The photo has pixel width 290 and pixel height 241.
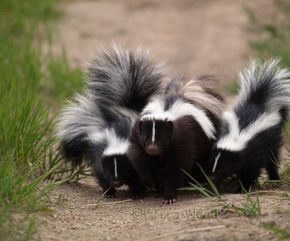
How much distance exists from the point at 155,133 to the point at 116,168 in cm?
71

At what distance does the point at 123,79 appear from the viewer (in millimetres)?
6633

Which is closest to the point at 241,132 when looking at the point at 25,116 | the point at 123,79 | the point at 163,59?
the point at 123,79

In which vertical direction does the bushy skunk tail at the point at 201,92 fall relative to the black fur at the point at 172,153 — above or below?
above

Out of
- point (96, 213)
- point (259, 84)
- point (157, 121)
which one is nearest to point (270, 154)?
point (259, 84)

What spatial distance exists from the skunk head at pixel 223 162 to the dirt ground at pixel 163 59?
263 millimetres

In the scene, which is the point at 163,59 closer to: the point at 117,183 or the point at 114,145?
the point at 114,145

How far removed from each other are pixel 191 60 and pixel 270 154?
4.85 meters

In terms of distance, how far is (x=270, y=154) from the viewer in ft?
20.4

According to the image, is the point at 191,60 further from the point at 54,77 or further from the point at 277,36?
the point at 54,77

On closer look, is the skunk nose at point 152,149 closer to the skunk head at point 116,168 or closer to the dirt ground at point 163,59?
the dirt ground at point 163,59

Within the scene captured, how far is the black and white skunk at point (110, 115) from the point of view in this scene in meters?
6.33

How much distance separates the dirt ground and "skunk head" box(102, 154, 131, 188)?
6.2 inches

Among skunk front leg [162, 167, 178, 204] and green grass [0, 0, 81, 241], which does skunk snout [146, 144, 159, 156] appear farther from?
green grass [0, 0, 81, 241]

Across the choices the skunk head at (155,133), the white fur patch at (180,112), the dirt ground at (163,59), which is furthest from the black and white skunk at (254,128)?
the skunk head at (155,133)
